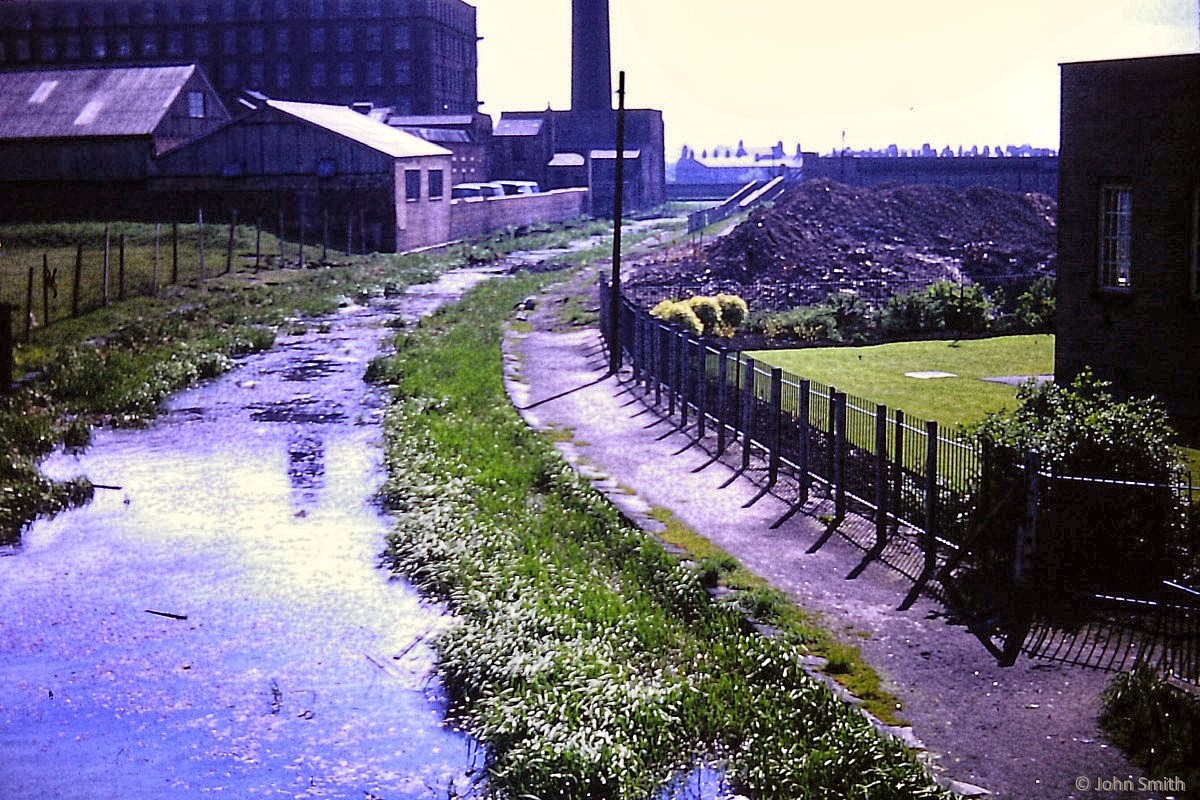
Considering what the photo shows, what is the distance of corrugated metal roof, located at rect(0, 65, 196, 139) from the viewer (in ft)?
185

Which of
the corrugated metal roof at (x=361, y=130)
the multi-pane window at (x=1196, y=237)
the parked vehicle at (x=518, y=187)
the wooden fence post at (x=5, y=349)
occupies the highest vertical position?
the corrugated metal roof at (x=361, y=130)

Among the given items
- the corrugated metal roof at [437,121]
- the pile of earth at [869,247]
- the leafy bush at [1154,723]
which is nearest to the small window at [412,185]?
the pile of earth at [869,247]

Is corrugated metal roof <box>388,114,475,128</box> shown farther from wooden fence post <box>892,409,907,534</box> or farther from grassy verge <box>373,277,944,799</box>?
wooden fence post <box>892,409,907,534</box>

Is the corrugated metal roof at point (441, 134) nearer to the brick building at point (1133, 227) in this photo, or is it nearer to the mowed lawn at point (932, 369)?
the mowed lawn at point (932, 369)

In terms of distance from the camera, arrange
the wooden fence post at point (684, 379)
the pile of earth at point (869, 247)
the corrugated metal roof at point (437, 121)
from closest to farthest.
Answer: the wooden fence post at point (684, 379), the pile of earth at point (869, 247), the corrugated metal roof at point (437, 121)

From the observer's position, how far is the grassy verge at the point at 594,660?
28.8 ft

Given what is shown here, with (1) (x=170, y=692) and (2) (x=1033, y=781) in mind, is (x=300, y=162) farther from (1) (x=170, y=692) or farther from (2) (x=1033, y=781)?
(2) (x=1033, y=781)

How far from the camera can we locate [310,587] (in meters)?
13.6

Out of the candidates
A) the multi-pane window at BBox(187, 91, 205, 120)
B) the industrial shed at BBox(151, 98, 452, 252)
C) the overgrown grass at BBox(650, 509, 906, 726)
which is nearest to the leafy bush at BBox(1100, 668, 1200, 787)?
the overgrown grass at BBox(650, 509, 906, 726)

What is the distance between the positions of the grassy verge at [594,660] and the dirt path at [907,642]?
0.57 meters

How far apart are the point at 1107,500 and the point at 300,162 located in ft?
154

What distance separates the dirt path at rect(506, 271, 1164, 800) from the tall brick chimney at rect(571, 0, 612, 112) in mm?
72438

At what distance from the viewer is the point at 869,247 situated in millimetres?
51094

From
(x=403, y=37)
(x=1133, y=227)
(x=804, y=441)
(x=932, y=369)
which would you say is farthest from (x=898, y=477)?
(x=403, y=37)
